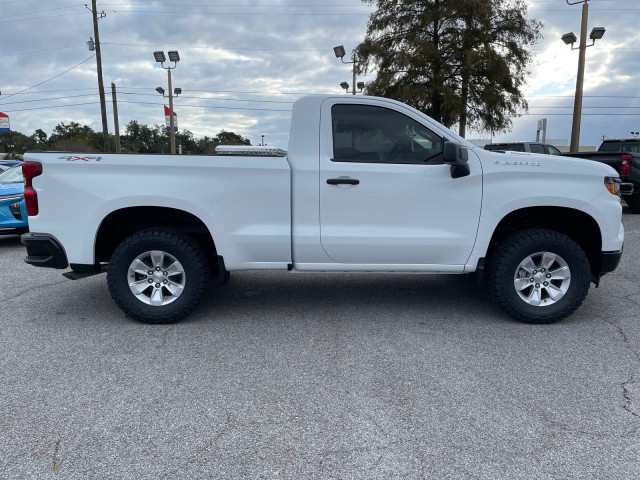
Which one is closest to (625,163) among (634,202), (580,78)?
(634,202)

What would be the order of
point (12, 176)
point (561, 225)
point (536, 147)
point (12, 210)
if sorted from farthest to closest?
point (536, 147), point (12, 176), point (12, 210), point (561, 225)

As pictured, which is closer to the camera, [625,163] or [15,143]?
[625,163]

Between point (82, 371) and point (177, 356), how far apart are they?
67cm

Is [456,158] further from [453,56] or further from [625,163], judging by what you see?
[453,56]

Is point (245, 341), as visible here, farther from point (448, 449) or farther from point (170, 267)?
point (448, 449)

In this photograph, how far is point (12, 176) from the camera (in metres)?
9.62

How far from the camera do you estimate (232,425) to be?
9.49ft

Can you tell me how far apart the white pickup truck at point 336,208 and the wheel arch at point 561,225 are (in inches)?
1.5

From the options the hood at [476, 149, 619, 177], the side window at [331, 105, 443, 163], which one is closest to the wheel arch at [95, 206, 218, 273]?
the side window at [331, 105, 443, 163]

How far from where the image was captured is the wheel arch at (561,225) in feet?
15.2

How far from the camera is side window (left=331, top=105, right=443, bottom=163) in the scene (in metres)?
4.49

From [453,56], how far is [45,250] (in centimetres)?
1985

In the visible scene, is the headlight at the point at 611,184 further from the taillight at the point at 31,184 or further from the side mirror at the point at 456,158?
the taillight at the point at 31,184

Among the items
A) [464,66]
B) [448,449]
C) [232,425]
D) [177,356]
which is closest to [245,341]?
[177,356]
